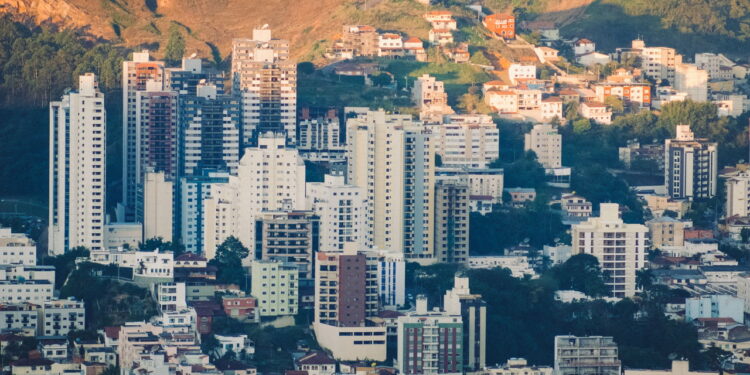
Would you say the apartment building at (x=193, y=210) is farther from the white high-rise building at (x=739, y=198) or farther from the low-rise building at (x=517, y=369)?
the white high-rise building at (x=739, y=198)

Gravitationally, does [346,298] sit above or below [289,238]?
below

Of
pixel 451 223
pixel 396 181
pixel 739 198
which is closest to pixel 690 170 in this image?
pixel 739 198

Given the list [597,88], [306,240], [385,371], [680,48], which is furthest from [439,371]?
[680,48]

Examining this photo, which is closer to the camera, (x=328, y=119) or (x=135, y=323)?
(x=135, y=323)

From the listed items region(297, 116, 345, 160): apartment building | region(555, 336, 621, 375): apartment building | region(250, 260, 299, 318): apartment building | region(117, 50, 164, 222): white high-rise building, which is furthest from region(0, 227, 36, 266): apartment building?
region(555, 336, 621, 375): apartment building

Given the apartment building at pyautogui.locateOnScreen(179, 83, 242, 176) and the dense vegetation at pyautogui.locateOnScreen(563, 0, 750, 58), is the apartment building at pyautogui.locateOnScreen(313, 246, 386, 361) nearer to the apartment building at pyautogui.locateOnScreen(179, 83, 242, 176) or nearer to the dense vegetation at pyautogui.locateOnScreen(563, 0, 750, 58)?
the apartment building at pyautogui.locateOnScreen(179, 83, 242, 176)

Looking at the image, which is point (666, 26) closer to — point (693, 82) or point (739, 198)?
point (693, 82)

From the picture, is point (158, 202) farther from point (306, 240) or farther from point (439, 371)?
point (439, 371)
